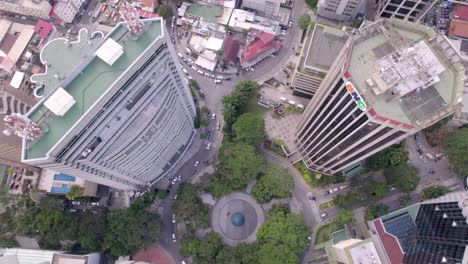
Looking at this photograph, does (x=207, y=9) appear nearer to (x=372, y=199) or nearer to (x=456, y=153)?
(x=372, y=199)

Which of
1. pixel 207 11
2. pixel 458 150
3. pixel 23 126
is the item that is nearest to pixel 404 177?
pixel 458 150

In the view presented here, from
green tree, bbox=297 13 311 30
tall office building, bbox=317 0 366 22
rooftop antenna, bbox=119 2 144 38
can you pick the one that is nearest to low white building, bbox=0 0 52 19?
rooftop antenna, bbox=119 2 144 38

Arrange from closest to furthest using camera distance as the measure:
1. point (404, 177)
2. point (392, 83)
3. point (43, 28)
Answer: point (392, 83) → point (404, 177) → point (43, 28)

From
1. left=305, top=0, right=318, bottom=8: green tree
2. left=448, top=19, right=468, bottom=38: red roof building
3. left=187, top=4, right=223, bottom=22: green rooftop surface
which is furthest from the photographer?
left=305, top=0, right=318, bottom=8: green tree

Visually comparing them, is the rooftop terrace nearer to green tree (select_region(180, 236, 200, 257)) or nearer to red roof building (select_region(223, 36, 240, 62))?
red roof building (select_region(223, 36, 240, 62))

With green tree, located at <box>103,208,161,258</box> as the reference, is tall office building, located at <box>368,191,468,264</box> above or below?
below

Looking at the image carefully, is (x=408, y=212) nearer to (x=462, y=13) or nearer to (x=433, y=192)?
(x=433, y=192)
